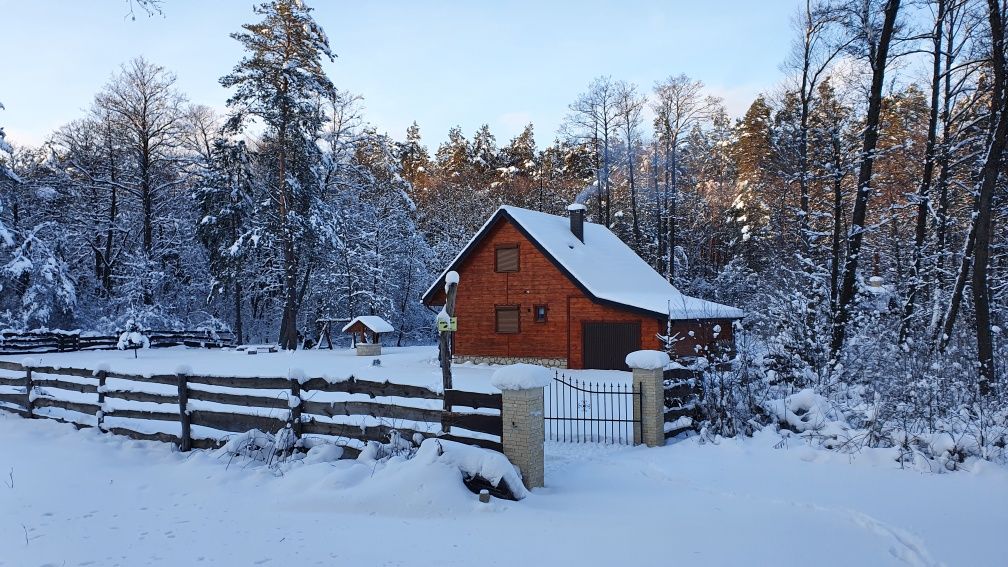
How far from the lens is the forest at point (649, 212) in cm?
1262

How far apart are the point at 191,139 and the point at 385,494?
36210 millimetres

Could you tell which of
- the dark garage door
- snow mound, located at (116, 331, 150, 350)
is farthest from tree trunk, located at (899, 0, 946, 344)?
snow mound, located at (116, 331, 150, 350)

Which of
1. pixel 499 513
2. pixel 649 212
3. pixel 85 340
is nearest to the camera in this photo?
pixel 499 513

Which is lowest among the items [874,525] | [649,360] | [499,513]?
[874,525]

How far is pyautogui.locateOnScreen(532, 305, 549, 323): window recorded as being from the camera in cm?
2392

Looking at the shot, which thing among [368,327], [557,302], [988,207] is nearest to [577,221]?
[557,302]

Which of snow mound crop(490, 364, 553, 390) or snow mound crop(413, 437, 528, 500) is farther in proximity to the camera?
snow mound crop(490, 364, 553, 390)

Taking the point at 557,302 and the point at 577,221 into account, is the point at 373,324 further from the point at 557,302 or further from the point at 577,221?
the point at 577,221

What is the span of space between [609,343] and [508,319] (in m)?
4.52

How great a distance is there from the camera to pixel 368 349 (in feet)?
99.0

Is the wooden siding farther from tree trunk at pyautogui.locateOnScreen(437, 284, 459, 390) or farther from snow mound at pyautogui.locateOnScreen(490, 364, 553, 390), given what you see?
snow mound at pyautogui.locateOnScreen(490, 364, 553, 390)

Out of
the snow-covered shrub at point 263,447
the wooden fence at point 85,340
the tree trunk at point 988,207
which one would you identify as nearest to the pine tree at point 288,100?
the wooden fence at point 85,340

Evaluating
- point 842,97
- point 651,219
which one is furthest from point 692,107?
point 842,97

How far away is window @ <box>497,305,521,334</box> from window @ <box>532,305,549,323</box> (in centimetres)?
80
